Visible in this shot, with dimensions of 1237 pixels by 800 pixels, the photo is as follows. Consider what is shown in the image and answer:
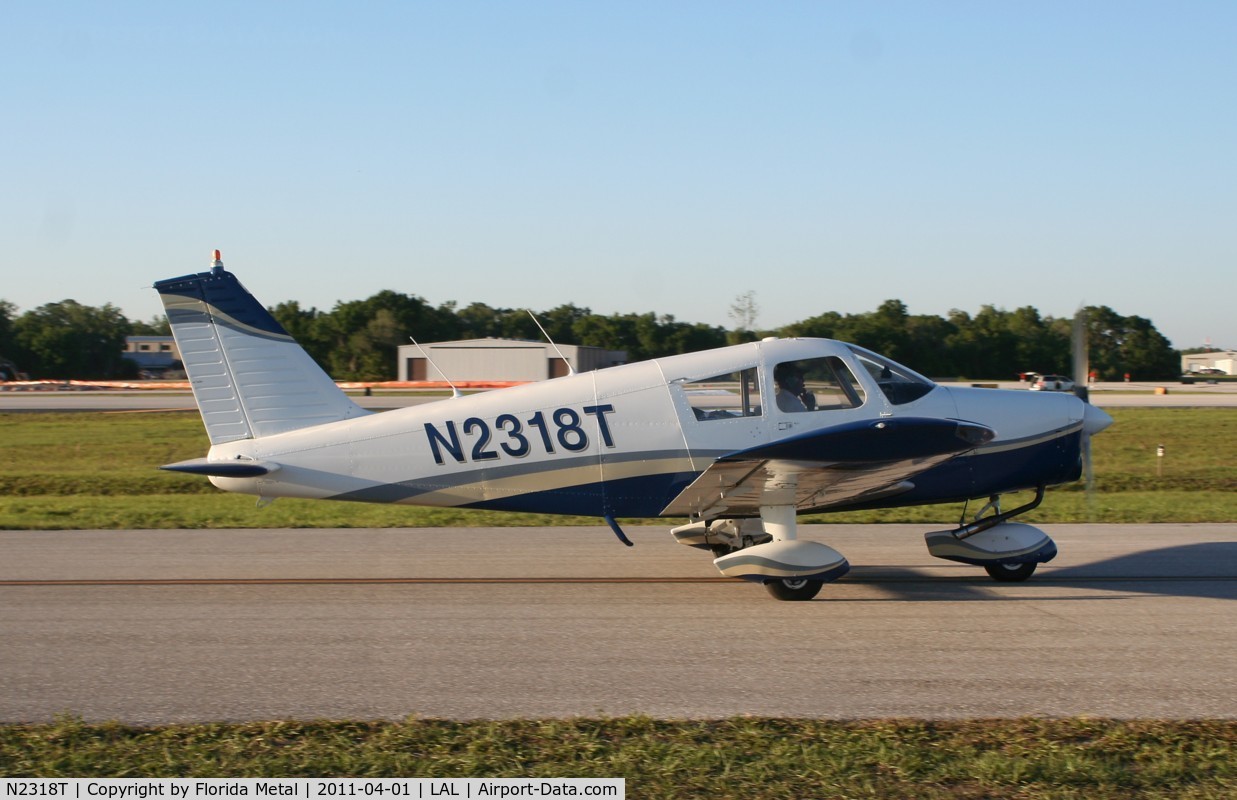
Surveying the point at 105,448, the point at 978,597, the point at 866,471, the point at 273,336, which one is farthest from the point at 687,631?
the point at 105,448

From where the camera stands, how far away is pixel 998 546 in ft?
30.5

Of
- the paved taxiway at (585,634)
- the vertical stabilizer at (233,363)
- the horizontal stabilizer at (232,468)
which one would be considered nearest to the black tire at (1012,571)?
the paved taxiway at (585,634)

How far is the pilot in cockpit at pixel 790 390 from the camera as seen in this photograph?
28.7ft

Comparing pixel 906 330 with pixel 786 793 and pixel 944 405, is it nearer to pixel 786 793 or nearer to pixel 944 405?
pixel 944 405

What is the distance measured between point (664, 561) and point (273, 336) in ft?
14.1

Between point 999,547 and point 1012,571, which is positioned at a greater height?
point 999,547

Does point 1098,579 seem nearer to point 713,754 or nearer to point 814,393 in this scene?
point 814,393

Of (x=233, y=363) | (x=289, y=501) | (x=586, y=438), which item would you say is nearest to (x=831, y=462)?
(x=586, y=438)

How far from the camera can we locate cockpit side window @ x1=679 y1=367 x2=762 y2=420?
878cm

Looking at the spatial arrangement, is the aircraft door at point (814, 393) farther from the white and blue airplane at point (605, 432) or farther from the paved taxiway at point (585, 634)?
the paved taxiway at point (585, 634)

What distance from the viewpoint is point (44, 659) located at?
21.9 feet
